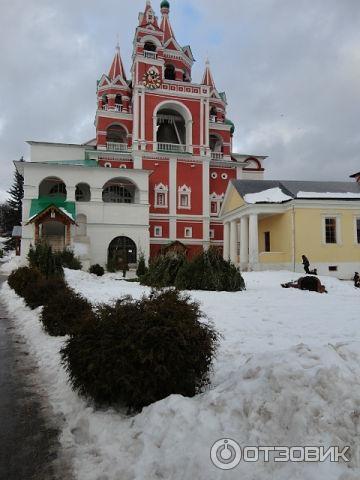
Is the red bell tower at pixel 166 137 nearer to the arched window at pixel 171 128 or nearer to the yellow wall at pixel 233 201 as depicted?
the arched window at pixel 171 128

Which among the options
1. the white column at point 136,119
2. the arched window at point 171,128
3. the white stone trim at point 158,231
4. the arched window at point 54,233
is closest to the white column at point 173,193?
the white stone trim at point 158,231

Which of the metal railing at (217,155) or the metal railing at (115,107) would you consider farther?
the metal railing at (217,155)

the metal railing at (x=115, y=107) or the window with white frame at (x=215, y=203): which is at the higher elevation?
the metal railing at (x=115, y=107)

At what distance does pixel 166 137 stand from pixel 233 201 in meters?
17.3

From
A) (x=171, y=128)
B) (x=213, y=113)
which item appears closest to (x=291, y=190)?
(x=171, y=128)

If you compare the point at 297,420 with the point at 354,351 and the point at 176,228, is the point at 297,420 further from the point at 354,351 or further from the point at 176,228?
the point at 176,228

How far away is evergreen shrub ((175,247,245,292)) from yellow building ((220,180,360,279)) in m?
10.9

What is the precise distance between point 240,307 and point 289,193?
740 inches

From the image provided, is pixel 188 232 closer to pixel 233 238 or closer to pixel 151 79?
pixel 233 238

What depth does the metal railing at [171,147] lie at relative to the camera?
39938mm

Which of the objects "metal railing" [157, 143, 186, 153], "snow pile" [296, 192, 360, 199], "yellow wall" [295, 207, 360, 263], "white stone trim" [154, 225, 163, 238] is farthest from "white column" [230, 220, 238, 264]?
"metal railing" [157, 143, 186, 153]

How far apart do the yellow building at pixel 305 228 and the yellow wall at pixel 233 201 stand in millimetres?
523

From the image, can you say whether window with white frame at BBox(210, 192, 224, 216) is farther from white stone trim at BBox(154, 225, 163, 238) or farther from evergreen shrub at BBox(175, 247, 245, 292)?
evergreen shrub at BBox(175, 247, 245, 292)

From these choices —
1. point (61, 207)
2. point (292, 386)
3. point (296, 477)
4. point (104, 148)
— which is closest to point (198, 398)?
point (292, 386)
